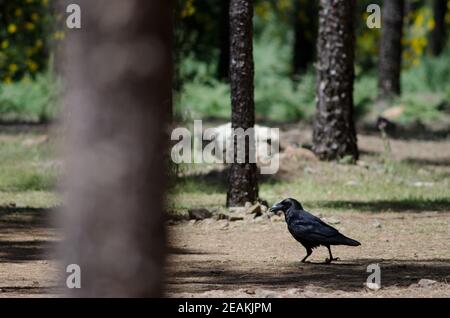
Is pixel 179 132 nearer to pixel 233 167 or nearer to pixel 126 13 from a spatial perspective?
pixel 233 167

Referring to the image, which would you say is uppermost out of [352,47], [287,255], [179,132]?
[352,47]

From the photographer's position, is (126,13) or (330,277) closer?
(126,13)

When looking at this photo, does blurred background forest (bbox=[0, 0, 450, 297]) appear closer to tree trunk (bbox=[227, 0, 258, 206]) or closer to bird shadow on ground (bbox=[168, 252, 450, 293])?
bird shadow on ground (bbox=[168, 252, 450, 293])

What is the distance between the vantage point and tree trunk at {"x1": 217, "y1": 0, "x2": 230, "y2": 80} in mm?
30606

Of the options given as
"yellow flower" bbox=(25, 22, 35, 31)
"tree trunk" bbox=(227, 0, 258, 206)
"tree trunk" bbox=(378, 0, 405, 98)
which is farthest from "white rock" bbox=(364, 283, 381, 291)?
"yellow flower" bbox=(25, 22, 35, 31)

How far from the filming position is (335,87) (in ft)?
61.3

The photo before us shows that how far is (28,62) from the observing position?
32031mm

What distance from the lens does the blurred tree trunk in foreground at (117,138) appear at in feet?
13.2

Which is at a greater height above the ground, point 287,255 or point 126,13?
point 126,13

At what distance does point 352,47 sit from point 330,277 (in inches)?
374

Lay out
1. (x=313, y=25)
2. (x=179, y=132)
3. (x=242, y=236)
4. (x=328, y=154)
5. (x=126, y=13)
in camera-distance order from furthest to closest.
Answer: (x=313, y=25) → (x=328, y=154) → (x=179, y=132) → (x=242, y=236) → (x=126, y=13)

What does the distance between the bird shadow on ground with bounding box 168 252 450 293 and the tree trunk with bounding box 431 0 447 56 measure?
28192 millimetres

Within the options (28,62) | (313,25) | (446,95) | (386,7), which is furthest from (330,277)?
(313,25)
